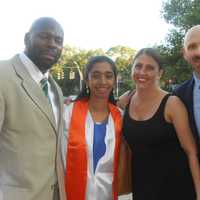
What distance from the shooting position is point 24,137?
2789 millimetres

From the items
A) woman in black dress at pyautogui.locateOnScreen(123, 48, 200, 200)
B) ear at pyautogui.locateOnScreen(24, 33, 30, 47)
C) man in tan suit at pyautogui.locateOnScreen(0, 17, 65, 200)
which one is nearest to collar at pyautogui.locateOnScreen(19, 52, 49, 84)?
man in tan suit at pyautogui.locateOnScreen(0, 17, 65, 200)

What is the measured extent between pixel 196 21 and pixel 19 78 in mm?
24586

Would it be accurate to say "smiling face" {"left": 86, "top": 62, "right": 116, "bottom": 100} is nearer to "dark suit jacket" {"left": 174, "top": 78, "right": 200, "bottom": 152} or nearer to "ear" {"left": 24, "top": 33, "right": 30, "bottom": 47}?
"dark suit jacket" {"left": 174, "top": 78, "right": 200, "bottom": 152}

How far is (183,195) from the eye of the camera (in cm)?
369

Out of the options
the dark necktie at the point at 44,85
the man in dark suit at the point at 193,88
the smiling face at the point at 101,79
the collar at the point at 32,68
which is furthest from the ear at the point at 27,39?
the man in dark suit at the point at 193,88

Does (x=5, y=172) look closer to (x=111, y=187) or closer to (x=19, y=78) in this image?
(x=19, y=78)

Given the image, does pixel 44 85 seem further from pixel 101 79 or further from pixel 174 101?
pixel 174 101

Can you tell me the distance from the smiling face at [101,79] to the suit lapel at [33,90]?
925mm

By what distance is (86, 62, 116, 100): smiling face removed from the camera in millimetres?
3803

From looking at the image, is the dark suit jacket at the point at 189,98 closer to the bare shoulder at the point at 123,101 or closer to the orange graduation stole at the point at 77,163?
the bare shoulder at the point at 123,101

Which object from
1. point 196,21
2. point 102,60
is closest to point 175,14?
point 196,21

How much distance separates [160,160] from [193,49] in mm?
1109

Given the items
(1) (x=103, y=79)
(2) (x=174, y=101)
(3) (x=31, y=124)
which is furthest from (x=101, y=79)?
(3) (x=31, y=124)

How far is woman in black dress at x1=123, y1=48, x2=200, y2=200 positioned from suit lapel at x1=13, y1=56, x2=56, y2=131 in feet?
3.44
